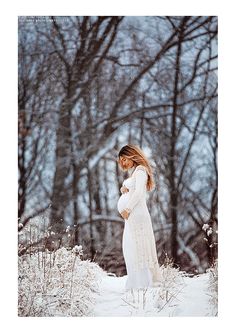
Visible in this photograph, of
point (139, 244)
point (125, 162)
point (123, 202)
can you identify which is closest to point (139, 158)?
point (125, 162)

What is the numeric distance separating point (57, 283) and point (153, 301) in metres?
0.72

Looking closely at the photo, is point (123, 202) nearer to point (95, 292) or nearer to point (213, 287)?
point (95, 292)

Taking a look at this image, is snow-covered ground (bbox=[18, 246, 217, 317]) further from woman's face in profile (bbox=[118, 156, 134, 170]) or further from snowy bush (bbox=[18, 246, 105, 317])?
woman's face in profile (bbox=[118, 156, 134, 170])

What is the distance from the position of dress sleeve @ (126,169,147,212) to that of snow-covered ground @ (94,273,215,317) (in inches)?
22.4

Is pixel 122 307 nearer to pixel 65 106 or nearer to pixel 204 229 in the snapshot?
pixel 204 229

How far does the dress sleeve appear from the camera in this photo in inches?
219

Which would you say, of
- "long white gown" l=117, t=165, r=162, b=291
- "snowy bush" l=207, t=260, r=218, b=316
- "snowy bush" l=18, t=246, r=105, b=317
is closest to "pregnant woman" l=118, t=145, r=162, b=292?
"long white gown" l=117, t=165, r=162, b=291

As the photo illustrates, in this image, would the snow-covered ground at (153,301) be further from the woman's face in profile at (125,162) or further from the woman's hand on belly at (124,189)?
the woman's face in profile at (125,162)

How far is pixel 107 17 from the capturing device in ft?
18.5

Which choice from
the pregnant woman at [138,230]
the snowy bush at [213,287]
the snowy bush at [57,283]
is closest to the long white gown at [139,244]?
the pregnant woman at [138,230]

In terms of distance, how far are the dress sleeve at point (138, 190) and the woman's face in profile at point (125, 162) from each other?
0.29 ft

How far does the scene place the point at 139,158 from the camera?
5617 mm
